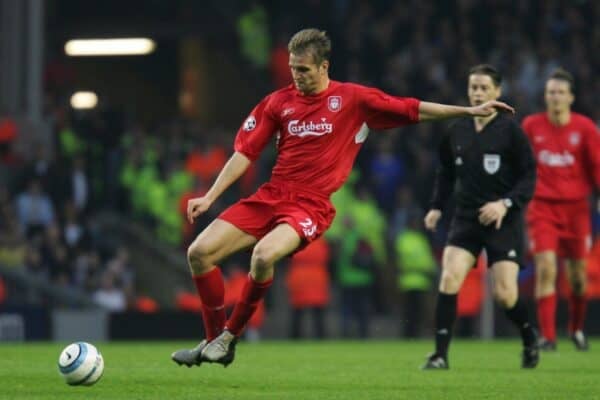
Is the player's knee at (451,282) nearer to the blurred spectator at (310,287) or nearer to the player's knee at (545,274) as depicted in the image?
the player's knee at (545,274)

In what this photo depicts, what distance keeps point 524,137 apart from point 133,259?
1216 centimetres

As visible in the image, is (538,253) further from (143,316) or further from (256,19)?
(256,19)

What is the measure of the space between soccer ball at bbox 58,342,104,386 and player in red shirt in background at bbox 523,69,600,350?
5.60 m

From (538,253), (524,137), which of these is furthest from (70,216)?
(524,137)

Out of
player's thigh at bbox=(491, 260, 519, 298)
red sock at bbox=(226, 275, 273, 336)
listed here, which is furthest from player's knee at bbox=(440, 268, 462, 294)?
red sock at bbox=(226, 275, 273, 336)

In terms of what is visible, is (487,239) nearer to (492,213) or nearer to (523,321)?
(492,213)

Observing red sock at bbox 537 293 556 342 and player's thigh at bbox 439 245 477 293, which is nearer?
player's thigh at bbox 439 245 477 293

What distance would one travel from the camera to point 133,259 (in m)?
23.6

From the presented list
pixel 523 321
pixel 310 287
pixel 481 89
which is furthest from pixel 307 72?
→ pixel 310 287

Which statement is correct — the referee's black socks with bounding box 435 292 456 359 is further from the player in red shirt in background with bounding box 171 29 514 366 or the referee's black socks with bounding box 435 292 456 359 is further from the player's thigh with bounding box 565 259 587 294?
the player's thigh with bounding box 565 259 587 294

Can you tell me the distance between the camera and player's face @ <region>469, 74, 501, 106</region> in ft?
38.9

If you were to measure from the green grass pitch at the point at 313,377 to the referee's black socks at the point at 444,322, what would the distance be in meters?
0.20

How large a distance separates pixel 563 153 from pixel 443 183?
2.28 m

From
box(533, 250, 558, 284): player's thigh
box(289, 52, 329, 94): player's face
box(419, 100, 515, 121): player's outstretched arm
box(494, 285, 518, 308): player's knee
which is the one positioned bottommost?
box(494, 285, 518, 308): player's knee
